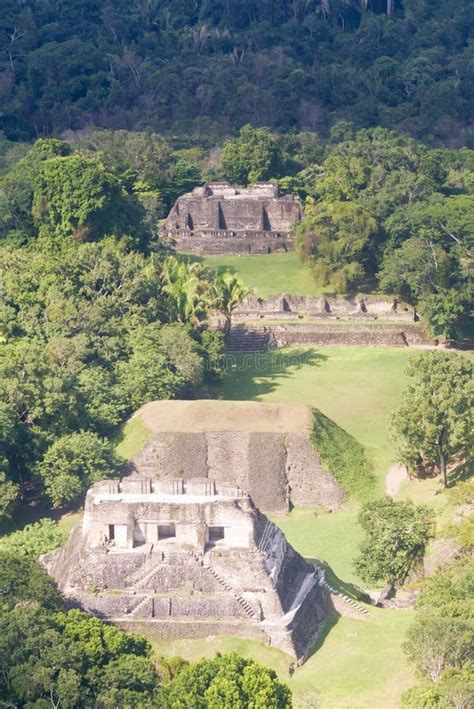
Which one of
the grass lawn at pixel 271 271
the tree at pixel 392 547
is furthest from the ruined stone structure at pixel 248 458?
the grass lawn at pixel 271 271

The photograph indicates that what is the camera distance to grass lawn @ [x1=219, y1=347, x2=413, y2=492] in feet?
221

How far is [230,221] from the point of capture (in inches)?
3755

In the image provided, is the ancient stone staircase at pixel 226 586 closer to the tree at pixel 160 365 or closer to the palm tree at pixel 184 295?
the tree at pixel 160 365

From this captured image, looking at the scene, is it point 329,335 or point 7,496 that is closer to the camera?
point 7,496

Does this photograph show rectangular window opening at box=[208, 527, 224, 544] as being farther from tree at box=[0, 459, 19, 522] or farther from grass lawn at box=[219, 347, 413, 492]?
grass lawn at box=[219, 347, 413, 492]

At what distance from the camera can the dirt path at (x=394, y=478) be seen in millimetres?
61250

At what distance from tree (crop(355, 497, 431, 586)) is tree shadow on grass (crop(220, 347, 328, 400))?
18120 millimetres

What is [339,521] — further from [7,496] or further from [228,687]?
[228,687]

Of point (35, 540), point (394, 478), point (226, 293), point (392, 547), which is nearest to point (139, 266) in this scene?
point (226, 293)

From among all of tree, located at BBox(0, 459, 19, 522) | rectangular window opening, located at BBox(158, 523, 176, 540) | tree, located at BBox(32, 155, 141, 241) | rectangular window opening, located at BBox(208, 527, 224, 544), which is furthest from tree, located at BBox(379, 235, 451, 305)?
rectangular window opening, located at BBox(158, 523, 176, 540)

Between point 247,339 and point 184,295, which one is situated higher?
point 184,295

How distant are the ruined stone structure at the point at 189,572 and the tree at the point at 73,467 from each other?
404 inches

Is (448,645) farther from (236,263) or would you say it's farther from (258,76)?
(258,76)

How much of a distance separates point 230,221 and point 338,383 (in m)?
24.6
